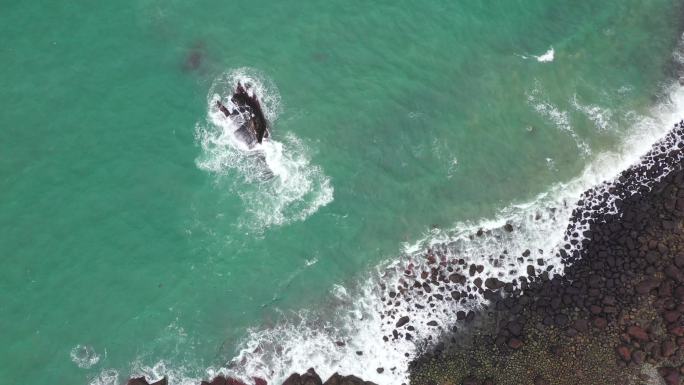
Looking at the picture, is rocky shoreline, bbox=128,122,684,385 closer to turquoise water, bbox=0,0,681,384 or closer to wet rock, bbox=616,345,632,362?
wet rock, bbox=616,345,632,362

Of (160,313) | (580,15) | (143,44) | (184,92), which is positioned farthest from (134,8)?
(580,15)

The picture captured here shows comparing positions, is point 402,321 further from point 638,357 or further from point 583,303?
point 638,357

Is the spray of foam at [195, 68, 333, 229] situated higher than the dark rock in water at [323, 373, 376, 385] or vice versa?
the spray of foam at [195, 68, 333, 229]

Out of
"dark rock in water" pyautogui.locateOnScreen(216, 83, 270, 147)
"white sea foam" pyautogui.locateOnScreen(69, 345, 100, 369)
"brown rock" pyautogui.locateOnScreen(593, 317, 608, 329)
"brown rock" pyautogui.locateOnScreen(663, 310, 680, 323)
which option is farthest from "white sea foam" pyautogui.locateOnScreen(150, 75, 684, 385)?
"dark rock in water" pyautogui.locateOnScreen(216, 83, 270, 147)

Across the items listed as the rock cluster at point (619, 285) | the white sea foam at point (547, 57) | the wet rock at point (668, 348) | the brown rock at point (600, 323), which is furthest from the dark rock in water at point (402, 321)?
the white sea foam at point (547, 57)

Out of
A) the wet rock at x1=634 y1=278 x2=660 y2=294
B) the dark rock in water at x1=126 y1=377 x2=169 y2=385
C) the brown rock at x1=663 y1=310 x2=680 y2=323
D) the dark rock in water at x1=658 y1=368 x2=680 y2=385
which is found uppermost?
the wet rock at x1=634 y1=278 x2=660 y2=294

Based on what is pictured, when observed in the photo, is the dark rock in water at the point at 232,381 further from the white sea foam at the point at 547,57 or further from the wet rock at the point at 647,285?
the white sea foam at the point at 547,57
